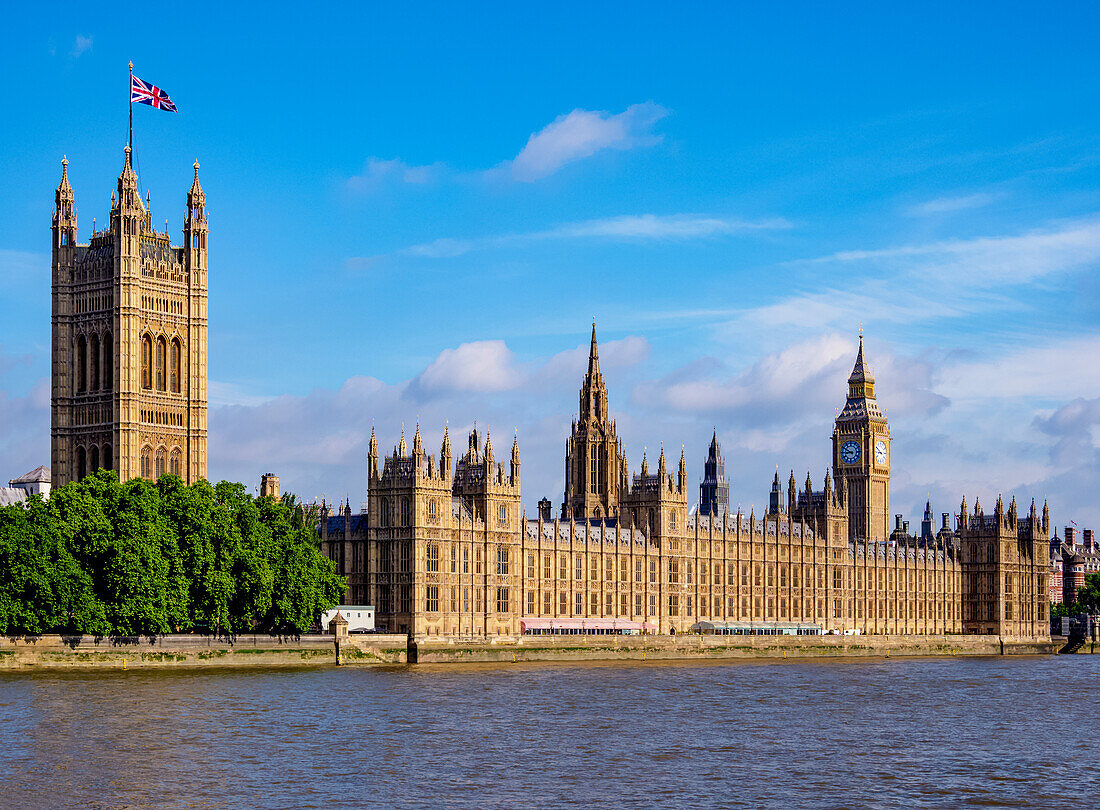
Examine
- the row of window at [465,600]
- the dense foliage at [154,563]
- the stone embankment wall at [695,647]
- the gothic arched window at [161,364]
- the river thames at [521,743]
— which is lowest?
→ the stone embankment wall at [695,647]

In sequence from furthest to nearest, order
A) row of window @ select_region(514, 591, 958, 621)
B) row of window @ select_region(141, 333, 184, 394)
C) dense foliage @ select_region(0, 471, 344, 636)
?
row of window @ select_region(141, 333, 184, 394)
row of window @ select_region(514, 591, 958, 621)
dense foliage @ select_region(0, 471, 344, 636)

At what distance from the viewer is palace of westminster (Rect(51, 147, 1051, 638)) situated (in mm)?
126438

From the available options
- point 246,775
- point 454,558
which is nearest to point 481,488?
point 454,558

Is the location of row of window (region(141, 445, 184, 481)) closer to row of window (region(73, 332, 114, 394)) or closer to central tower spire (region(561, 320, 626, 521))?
row of window (region(73, 332, 114, 394))

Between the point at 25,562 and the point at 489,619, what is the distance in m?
45.8

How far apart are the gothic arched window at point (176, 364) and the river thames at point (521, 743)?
5142cm

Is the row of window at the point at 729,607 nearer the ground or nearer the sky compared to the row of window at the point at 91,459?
nearer the ground

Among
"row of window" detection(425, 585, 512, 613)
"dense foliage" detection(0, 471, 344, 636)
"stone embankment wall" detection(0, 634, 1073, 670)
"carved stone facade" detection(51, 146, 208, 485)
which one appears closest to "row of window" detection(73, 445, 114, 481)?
"carved stone facade" detection(51, 146, 208, 485)

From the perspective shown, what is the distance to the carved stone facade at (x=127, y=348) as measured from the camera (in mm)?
140500

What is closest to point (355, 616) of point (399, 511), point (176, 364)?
point (399, 511)

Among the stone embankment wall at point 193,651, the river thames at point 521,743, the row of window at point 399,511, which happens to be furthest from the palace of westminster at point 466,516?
the river thames at point 521,743

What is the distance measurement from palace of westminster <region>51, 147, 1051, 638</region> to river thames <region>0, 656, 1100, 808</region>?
97.8 feet

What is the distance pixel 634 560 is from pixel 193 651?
55.9m

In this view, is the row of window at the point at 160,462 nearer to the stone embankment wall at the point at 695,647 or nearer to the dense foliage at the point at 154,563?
the dense foliage at the point at 154,563
